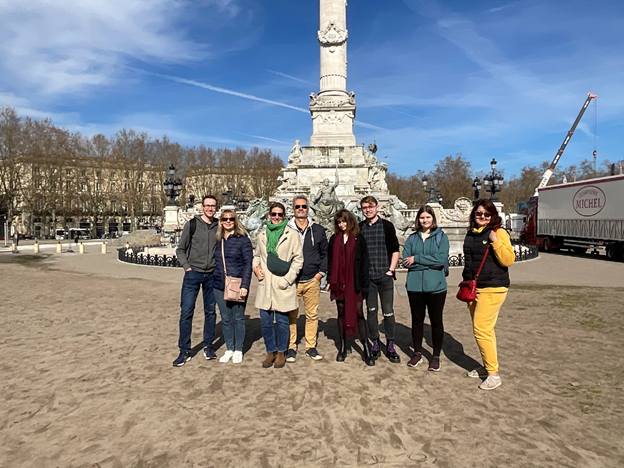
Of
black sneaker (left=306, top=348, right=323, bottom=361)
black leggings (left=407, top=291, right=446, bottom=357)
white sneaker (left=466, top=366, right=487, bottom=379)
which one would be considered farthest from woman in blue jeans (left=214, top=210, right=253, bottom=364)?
white sneaker (left=466, top=366, right=487, bottom=379)

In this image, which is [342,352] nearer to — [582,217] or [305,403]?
[305,403]

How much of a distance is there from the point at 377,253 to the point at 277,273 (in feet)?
4.14

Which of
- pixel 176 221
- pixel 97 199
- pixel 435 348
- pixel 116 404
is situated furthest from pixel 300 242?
pixel 97 199

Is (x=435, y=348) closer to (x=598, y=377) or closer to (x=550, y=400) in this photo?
(x=550, y=400)

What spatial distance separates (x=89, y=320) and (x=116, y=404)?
13.2ft

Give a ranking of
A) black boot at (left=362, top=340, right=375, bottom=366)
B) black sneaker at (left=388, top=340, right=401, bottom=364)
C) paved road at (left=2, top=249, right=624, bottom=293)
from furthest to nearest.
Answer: paved road at (left=2, top=249, right=624, bottom=293), black sneaker at (left=388, top=340, right=401, bottom=364), black boot at (left=362, top=340, right=375, bottom=366)

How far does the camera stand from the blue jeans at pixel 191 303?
516cm

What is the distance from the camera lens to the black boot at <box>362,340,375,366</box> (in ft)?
16.6

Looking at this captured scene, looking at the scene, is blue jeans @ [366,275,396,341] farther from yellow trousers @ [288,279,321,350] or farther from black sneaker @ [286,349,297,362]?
black sneaker @ [286,349,297,362]

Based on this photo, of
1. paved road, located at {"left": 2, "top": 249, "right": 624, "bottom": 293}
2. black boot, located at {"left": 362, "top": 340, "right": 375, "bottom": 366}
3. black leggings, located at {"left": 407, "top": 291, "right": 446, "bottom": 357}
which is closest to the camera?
black leggings, located at {"left": 407, "top": 291, "right": 446, "bottom": 357}

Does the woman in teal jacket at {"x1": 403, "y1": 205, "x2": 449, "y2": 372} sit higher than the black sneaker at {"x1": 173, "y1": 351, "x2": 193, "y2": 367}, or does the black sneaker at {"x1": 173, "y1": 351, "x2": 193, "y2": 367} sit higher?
the woman in teal jacket at {"x1": 403, "y1": 205, "x2": 449, "y2": 372}

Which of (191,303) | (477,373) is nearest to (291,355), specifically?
(191,303)

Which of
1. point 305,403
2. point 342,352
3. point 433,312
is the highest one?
point 433,312

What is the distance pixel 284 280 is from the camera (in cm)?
497
